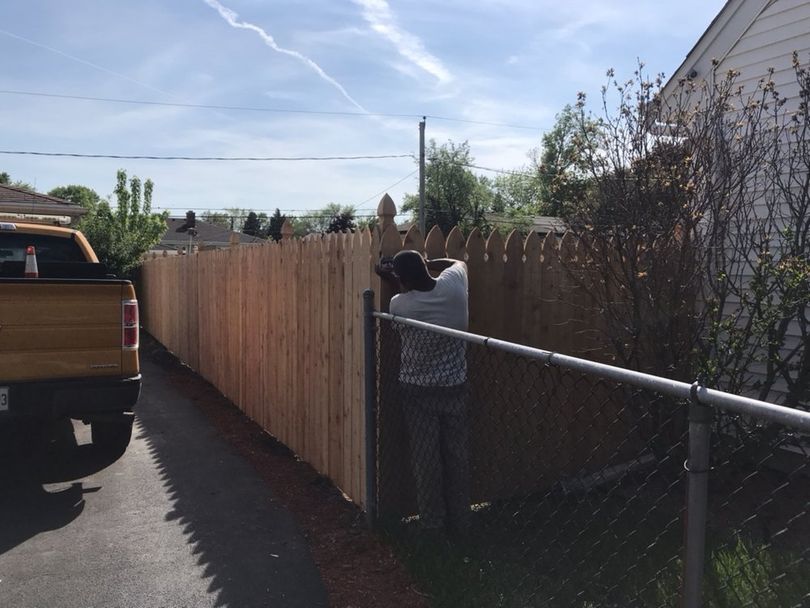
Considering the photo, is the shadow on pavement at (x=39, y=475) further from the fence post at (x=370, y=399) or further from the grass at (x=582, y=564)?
the grass at (x=582, y=564)

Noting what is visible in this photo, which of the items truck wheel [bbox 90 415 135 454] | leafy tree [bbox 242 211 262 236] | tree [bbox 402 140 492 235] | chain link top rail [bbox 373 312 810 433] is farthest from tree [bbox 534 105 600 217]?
leafy tree [bbox 242 211 262 236]

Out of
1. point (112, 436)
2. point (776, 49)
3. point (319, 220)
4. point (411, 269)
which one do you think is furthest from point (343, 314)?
point (319, 220)

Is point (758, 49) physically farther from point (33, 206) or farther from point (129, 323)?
point (33, 206)

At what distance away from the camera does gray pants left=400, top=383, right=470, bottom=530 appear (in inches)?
155

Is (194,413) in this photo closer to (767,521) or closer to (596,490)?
(596,490)

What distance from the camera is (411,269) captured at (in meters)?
3.81

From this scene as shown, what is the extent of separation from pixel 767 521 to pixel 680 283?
62.7 inches

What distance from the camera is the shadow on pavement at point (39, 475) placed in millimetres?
4473

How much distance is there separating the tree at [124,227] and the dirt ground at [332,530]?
444 inches

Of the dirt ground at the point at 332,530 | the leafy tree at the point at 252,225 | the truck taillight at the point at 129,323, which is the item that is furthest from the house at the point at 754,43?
the leafy tree at the point at 252,225

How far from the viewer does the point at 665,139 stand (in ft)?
15.1

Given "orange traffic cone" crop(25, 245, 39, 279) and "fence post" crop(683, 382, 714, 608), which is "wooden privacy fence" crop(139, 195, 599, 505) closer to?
"orange traffic cone" crop(25, 245, 39, 279)

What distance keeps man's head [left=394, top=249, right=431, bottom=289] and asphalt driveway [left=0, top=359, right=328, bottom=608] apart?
5.83ft

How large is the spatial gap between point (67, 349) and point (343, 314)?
225cm
